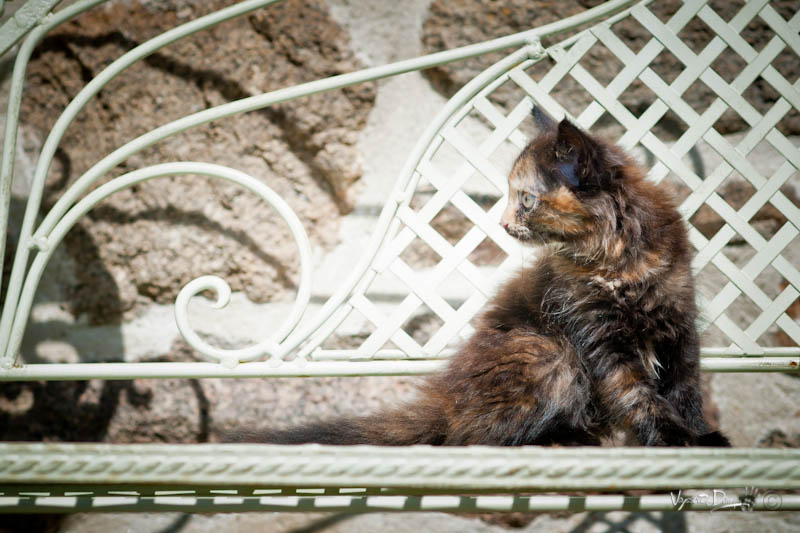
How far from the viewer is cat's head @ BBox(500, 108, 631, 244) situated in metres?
1.15

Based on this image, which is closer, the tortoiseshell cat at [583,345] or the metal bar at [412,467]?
the metal bar at [412,467]

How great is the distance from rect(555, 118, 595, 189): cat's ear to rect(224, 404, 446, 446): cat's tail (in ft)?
1.67

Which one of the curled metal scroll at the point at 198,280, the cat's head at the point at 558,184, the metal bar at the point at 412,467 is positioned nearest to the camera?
the metal bar at the point at 412,467

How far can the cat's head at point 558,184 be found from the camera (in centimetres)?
115

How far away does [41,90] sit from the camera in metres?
1.32

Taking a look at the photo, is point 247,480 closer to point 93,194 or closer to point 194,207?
point 93,194

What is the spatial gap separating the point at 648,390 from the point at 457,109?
2.09 feet

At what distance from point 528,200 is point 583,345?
0.99ft

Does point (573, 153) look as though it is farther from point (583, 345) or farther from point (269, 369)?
point (269, 369)

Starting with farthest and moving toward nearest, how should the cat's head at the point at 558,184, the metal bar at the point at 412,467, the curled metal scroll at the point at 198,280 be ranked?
the cat's head at the point at 558,184 < the curled metal scroll at the point at 198,280 < the metal bar at the point at 412,467

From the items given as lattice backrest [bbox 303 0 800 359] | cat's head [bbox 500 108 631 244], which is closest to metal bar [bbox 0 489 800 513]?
lattice backrest [bbox 303 0 800 359]
